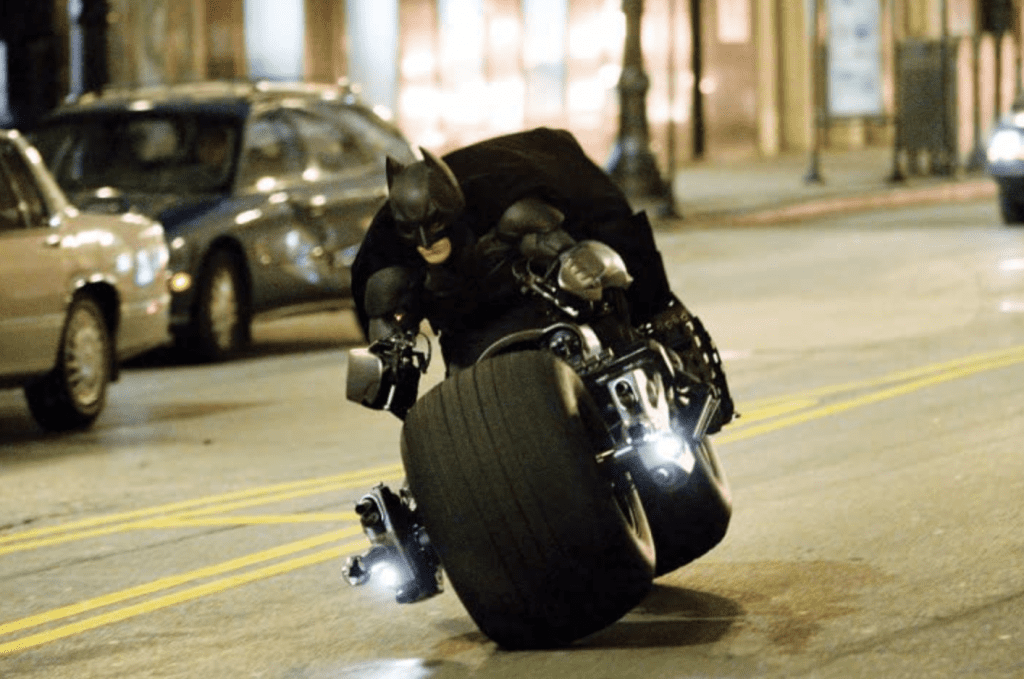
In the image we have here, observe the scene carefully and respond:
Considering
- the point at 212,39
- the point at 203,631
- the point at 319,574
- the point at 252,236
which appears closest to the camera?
the point at 203,631

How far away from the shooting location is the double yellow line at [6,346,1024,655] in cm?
812

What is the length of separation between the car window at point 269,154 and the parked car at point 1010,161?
9.91 metres

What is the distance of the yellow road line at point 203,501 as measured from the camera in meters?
9.92

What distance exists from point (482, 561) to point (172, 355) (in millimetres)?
10116

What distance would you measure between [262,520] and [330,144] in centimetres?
776

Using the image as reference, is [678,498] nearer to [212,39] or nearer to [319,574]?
[319,574]

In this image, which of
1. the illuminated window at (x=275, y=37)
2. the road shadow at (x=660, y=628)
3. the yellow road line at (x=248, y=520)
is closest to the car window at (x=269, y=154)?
the yellow road line at (x=248, y=520)

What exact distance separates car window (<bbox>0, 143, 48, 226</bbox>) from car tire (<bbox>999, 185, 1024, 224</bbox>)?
554 inches

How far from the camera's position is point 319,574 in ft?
28.2

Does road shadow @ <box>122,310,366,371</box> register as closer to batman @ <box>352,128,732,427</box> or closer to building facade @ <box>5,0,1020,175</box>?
batman @ <box>352,128,732,427</box>

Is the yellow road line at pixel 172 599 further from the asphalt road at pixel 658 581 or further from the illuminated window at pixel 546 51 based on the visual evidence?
the illuminated window at pixel 546 51

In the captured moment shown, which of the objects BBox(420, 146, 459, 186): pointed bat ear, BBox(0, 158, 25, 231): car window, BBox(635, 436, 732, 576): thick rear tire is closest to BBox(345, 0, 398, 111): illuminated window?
BBox(0, 158, 25, 231): car window

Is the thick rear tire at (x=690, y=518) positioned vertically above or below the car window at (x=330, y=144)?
below

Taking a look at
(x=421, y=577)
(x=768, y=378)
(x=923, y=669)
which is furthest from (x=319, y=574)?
(x=768, y=378)
